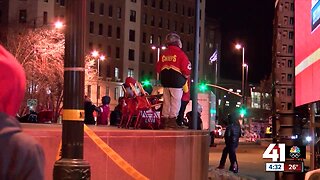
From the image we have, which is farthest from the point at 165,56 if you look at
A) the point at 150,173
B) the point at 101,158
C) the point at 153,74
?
the point at 153,74

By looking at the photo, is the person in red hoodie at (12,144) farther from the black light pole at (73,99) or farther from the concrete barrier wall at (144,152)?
the concrete barrier wall at (144,152)

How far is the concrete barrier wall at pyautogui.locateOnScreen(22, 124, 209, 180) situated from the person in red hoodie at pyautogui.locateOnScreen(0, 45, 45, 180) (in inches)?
167

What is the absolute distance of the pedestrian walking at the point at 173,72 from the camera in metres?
11.0

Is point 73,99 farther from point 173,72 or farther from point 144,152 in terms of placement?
point 173,72

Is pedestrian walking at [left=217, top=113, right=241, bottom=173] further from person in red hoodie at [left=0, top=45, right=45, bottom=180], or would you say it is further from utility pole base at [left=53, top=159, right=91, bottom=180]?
person in red hoodie at [left=0, top=45, right=45, bottom=180]

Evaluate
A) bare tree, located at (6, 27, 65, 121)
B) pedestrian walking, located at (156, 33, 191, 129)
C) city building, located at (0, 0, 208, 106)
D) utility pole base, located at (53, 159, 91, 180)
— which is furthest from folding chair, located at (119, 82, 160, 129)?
city building, located at (0, 0, 208, 106)

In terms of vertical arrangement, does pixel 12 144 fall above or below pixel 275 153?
above

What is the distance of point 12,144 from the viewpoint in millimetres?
2248

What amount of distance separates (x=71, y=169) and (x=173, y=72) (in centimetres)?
646

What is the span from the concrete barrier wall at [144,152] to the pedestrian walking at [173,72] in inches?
29.9

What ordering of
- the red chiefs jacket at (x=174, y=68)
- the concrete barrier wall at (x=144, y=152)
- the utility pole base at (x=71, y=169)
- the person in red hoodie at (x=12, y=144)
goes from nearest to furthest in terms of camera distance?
the person in red hoodie at (x=12, y=144)
the utility pole base at (x=71, y=169)
the concrete barrier wall at (x=144, y=152)
the red chiefs jacket at (x=174, y=68)

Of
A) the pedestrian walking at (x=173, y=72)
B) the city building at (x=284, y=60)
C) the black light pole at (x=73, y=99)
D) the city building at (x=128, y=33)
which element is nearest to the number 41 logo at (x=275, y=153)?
the city building at (x=284, y=60)

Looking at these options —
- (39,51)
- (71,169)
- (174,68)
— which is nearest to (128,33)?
(39,51)

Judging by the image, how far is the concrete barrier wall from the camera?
695 centimetres
